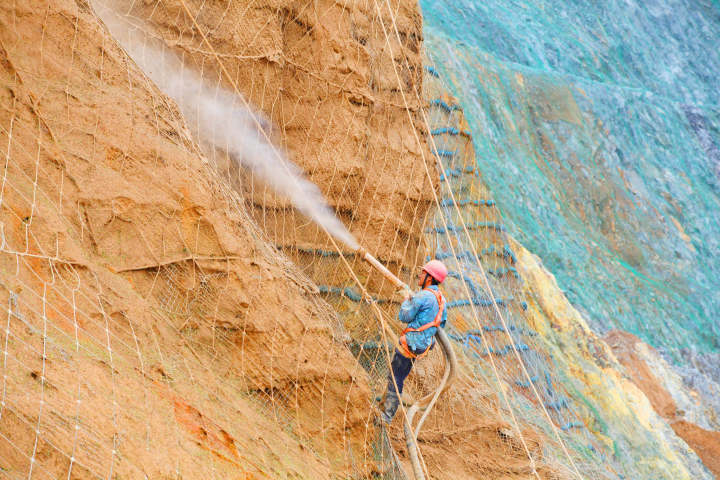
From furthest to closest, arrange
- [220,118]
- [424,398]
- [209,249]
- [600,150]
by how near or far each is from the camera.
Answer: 1. [600,150]
2. [424,398]
3. [220,118]
4. [209,249]

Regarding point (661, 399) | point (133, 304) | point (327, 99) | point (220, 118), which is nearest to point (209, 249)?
point (133, 304)

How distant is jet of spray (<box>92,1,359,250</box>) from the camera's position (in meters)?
4.02

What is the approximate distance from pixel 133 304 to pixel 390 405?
1992 millimetres

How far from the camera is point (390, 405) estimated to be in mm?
4340

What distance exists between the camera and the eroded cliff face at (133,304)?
7.48 feet

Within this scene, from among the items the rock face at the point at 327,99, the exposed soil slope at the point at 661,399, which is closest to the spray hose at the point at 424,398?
the rock face at the point at 327,99

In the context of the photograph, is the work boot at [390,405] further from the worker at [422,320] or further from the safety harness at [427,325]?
the safety harness at [427,325]

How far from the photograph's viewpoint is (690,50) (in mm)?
22984

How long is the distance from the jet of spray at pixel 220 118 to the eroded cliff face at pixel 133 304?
51 cm

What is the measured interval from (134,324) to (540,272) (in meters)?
8.90

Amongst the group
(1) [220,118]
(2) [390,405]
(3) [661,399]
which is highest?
(1) [220,118]

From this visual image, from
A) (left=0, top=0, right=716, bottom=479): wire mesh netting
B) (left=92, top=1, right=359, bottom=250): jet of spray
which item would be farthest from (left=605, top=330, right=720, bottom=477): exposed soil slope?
(left=92, top=1, right=359, bottom=250): jet of spray

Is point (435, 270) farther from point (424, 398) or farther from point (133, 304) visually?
point (133, 304)

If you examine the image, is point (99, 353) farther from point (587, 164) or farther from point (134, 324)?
point (587, 164)
